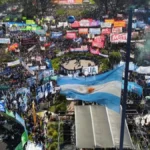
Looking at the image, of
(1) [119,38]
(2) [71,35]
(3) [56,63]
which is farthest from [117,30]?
(3) [56,63]

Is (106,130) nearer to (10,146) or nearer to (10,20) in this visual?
(10,146)

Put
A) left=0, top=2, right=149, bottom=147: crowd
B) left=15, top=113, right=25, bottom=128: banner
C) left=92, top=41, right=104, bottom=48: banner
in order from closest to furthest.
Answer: left=15, top=113, right=25, bottom=128: banner → left=0, top=2, right=149, bottom=147: crowd → left=92, top=41, right=104, bottom=48: banner

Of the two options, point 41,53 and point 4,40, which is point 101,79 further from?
point 4,40

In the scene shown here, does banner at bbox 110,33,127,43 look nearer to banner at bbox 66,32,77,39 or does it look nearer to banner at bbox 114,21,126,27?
banner at bbox 66,32,77,39

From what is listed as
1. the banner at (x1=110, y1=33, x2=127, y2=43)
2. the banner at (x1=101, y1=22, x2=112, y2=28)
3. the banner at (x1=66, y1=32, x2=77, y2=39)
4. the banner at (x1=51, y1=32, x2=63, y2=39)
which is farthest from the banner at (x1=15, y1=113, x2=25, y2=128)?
the banner at (x1=101, y1=22, x2=112, y2=28)

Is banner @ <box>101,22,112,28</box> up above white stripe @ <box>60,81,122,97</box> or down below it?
below

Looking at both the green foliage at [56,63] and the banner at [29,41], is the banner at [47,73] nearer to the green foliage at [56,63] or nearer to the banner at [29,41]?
the green foliage at [56,63]

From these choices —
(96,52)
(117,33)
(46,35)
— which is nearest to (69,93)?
(96,52)
